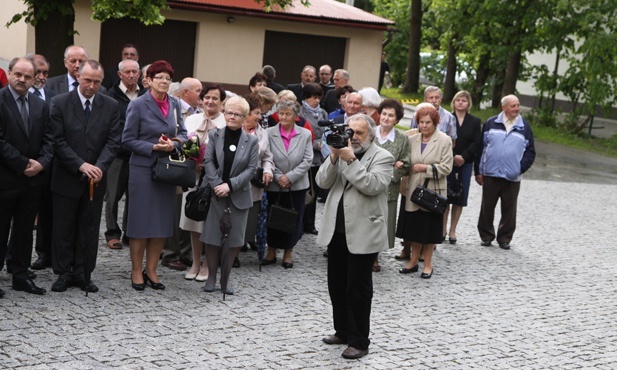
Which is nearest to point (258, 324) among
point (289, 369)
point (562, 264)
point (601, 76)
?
point (289, 369)

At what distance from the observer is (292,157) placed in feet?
35.3

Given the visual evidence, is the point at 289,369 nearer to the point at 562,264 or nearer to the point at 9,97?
the point at 9,97

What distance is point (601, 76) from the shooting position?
2923 centimetres

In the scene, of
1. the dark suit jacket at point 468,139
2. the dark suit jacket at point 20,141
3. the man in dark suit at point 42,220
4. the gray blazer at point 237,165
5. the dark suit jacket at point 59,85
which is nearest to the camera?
the dark suit jacket at point 20,141

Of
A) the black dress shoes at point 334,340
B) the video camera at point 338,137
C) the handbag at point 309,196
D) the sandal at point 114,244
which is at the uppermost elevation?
the video camera at point 338,137

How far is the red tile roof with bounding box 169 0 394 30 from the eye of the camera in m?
24.1

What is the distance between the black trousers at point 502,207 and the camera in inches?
512

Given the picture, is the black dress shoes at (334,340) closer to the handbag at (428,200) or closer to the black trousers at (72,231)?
the black trousers at (72,231)

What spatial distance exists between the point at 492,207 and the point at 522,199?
5.03 m

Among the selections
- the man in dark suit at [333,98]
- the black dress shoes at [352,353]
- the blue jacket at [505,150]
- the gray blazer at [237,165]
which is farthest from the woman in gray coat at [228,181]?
the man in dark suit at [333,98]

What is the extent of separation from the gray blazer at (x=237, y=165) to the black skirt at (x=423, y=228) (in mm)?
2260

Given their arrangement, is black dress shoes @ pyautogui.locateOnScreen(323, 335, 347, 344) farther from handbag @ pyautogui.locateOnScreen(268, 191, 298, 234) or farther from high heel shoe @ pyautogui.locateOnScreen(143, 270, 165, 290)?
handbag @ pyautogui.locateOnScreen(268, 191, 298, 234)

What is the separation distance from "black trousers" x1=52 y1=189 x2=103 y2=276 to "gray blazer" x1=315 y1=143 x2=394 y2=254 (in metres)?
2.35

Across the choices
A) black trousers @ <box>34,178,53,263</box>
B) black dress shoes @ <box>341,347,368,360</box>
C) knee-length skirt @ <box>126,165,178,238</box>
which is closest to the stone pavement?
black dress shoes @ <box>341,347,368,360</box>
